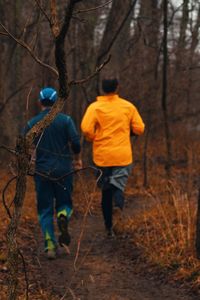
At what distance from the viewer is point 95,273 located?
18.7ft

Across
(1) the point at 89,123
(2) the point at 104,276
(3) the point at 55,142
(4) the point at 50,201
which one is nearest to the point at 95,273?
(2) the point at 104,276

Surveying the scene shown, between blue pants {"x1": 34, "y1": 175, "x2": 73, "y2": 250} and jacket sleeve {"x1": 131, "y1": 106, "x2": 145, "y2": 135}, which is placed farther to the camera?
jacket sleeve {"x1": 131, "y1": 106, "x2": 145, "y2": 135}

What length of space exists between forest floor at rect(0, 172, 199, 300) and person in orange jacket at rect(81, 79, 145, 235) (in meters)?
0.59

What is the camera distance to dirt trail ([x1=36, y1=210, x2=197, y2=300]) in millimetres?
4980

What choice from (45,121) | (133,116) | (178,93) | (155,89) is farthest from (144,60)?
(45,121)

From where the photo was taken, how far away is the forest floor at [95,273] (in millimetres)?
4965

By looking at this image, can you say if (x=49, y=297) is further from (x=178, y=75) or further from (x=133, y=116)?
(x=178, y=75)

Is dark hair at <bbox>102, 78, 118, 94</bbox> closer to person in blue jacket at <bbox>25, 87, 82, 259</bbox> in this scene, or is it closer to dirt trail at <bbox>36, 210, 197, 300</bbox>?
person in blue jacket at <bbox>25, 87, 82, 259</bbox>

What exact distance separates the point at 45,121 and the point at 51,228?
3.37 metres

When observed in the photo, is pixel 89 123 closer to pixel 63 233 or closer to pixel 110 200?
pixel 110 200

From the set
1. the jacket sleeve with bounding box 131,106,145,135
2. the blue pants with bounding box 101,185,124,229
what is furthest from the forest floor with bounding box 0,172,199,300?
the jacket sleeve with bounding box 131,106,145,135

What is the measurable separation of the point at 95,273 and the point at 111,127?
190 cm

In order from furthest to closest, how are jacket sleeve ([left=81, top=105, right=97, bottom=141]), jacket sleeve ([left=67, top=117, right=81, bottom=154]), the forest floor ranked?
jacket sleeve ([left=81, top=105, right=97, bottom=141]) → jacket sleeve ([left=67, top=117, right=81, bottom=154]) → the forest floor

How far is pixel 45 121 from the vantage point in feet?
10.1
